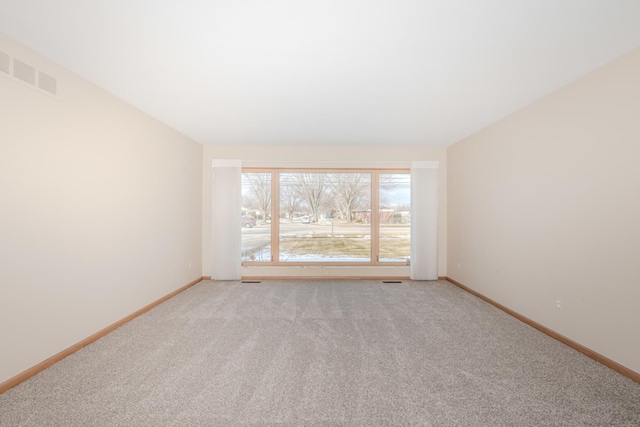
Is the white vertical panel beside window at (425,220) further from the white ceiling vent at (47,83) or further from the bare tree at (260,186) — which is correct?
the white ceiling vent at (47,83)

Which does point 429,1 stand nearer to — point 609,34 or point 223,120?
point 609,34

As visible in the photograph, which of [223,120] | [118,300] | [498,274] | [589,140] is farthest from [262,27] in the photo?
[498,274]

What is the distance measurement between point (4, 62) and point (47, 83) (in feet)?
0.94

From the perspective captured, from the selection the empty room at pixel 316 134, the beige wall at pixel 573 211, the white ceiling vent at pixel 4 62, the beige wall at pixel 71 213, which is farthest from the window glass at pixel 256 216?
the beige wall at pixel 573 211

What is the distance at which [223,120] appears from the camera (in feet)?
11.6

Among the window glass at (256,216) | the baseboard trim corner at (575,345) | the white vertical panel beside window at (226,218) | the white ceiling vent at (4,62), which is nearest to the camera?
the white ceiling vent at (4,62)

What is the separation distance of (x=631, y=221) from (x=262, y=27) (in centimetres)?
312

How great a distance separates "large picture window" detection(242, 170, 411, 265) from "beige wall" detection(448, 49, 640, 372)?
5.24 ft

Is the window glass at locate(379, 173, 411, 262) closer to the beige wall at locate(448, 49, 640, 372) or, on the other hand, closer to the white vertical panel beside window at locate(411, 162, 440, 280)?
the white vertical panel beside window at locate(411, 162, 440, 280)

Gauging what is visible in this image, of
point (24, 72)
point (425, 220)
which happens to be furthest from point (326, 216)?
point (24, 72)

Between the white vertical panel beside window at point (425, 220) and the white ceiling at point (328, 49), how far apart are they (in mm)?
1739

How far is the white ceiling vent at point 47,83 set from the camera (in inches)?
82.6

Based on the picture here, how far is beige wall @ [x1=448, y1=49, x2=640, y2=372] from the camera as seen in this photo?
208 cm

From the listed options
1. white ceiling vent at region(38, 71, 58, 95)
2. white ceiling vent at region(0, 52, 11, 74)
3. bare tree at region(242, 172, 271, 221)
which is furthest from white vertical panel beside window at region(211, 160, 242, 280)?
white ceiling vent at region(0, 52, 11, 74)
